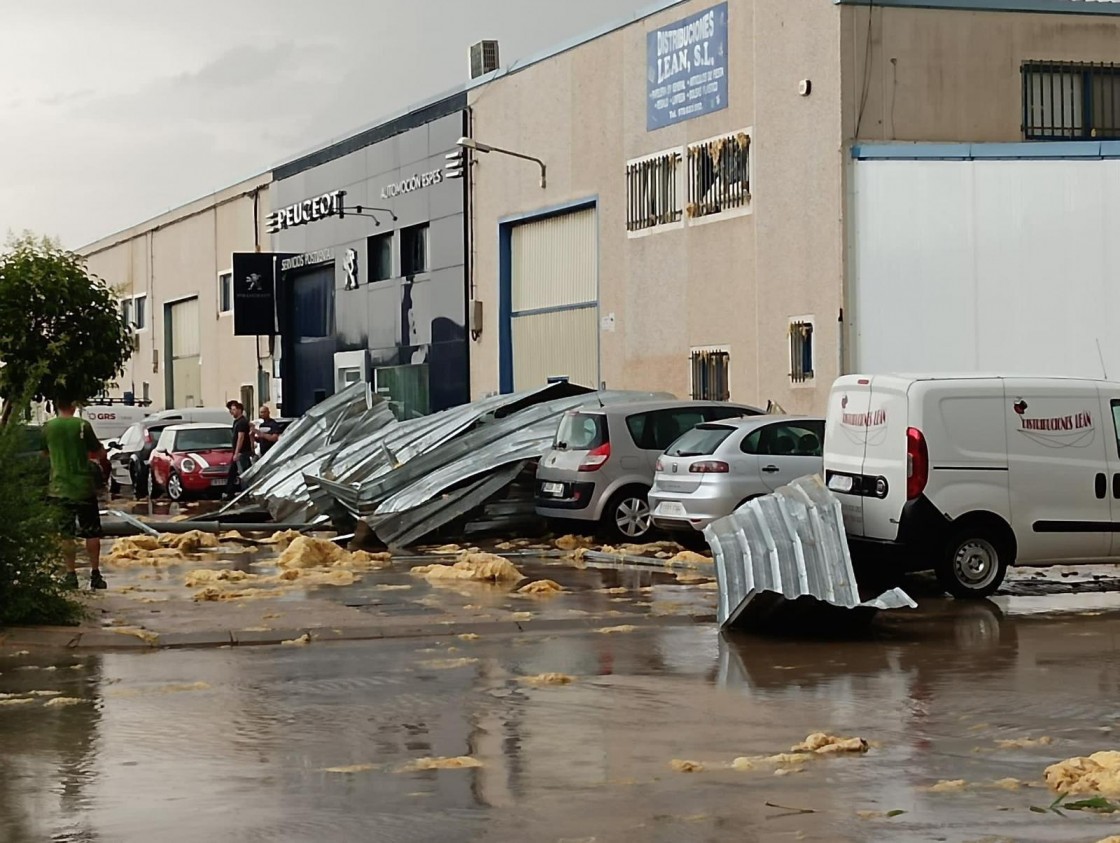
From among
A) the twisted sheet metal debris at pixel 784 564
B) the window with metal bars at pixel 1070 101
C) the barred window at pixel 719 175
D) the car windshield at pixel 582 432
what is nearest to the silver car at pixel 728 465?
the car windshield at pixel 582 432

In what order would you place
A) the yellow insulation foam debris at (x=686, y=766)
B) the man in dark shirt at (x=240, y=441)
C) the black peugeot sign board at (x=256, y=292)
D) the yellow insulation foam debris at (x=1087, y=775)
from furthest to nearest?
the black peugeot sign board at (x=256, y=292) < the man in dark shirt at (x=240, y=441) < the yellow insulation foam debris at (x=686, y=766) < the yellow insulation foam debris at (x=1087, y=775)

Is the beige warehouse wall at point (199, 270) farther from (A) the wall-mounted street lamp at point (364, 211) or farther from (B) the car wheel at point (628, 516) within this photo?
(B) the car wheel at point (628, 516)

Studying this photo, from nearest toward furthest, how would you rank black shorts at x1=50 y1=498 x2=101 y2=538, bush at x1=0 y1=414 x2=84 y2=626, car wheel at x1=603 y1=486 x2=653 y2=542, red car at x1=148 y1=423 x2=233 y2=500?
bush at x1=0 y1=414 x2=84 y2=626 → black shorts at x1=50 y1=498 x2=101 y2=538 → car wheel at x1=603 y1=486 x2=653 y2=542 → red car at x1=148 y1=423 x2=233 y2=500

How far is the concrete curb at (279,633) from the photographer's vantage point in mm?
12273

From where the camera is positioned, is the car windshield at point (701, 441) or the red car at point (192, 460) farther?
the red car at point (192, 460)

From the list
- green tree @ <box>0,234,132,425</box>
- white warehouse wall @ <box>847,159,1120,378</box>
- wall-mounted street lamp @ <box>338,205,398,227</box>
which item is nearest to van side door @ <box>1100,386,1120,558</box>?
white warehouse wall @ <box>847,159,1120,378</box>

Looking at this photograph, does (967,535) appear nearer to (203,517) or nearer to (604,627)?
(604,627)

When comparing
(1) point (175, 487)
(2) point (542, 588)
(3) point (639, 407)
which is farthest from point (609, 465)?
(1) point (175, 487)

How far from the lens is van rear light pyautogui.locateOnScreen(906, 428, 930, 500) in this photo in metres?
14.1

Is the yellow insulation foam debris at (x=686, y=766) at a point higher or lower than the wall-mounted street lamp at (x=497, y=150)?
lower

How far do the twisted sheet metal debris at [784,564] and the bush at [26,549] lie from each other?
16.0ft

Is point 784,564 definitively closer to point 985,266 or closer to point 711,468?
point 711,468

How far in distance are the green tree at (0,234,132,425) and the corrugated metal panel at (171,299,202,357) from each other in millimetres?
10880

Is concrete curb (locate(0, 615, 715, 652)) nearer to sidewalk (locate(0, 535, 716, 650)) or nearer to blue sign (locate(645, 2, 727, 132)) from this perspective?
sidewalk (locate(0, 535, 716, 650))
